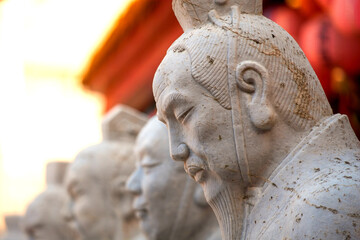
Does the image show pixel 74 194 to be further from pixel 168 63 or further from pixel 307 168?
pixel 307 168

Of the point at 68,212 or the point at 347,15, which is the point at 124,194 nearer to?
the point at 68,212

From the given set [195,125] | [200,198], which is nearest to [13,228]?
[200,198]

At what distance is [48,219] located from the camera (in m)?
7.91

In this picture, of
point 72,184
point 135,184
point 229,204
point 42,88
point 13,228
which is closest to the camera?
point 229,204

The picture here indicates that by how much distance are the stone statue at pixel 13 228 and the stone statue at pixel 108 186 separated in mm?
3495

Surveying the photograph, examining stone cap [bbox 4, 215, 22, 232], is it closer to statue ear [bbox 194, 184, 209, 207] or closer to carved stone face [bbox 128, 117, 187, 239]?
carved stone face [bbox 128, 117, 187, 239]

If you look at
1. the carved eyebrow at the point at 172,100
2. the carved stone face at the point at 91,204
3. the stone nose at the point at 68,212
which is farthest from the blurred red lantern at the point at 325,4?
the carved eyebrow at the point at 172,100

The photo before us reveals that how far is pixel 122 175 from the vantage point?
6.32 m

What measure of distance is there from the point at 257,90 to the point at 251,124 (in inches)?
5.7

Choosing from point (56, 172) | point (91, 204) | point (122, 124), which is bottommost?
point (56, 172)

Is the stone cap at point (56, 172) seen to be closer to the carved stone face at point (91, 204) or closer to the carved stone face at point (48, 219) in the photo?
the carved stone face at point (48, 219)

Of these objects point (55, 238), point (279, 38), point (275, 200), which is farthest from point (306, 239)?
point (55, 238)

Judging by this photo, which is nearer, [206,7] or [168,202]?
[206,7]

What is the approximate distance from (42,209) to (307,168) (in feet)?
17.1
